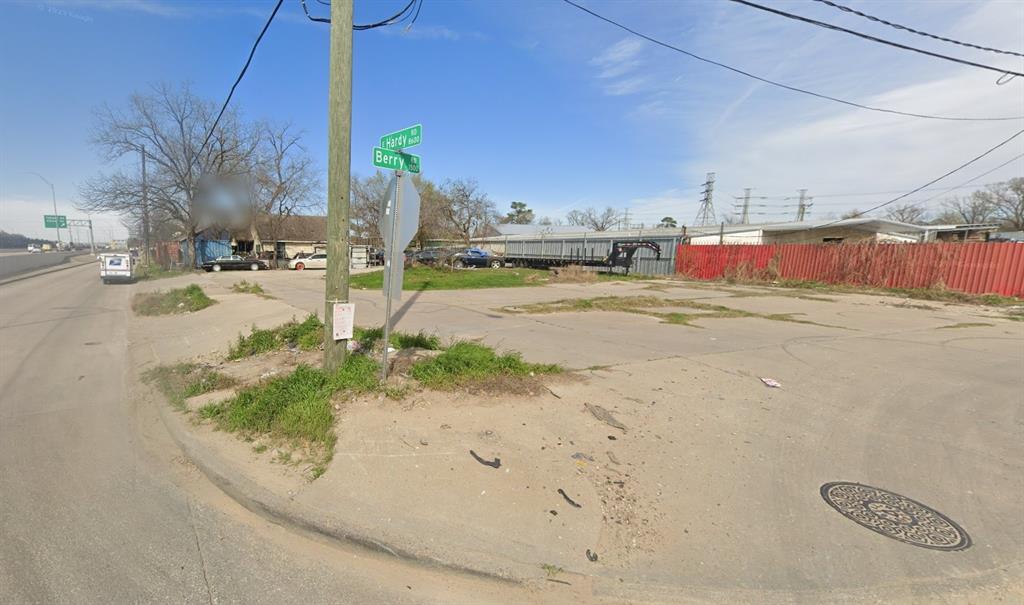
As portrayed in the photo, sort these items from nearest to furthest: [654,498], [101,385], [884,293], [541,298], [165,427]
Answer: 1. [654,498]
2. [165,427]
3. [101,385]
4. [541,298]
5. [884,293]

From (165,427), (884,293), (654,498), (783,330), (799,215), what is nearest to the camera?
(654,498)

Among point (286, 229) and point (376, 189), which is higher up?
point (376, 189)

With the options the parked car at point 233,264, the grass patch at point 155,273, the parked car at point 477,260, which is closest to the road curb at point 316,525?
the grass patch at point 155,273

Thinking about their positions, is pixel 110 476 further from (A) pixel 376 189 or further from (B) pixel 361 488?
(A) pixel 376 189

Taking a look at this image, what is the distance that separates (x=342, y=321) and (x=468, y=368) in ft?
5.11

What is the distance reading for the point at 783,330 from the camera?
985cm

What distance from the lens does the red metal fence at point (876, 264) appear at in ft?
55.2

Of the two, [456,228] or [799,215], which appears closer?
[456,228]

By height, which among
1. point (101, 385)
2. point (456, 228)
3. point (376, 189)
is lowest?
point (101, 385)

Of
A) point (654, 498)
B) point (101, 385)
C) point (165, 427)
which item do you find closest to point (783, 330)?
point (654, 498)

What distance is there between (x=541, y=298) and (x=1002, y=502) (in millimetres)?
12922

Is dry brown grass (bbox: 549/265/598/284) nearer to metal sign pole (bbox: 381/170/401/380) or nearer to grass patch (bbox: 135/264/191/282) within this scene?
metal sign pole (bbox: 381/170/401/380)

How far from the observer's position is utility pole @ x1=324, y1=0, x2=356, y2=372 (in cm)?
462

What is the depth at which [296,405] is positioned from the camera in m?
4.18
